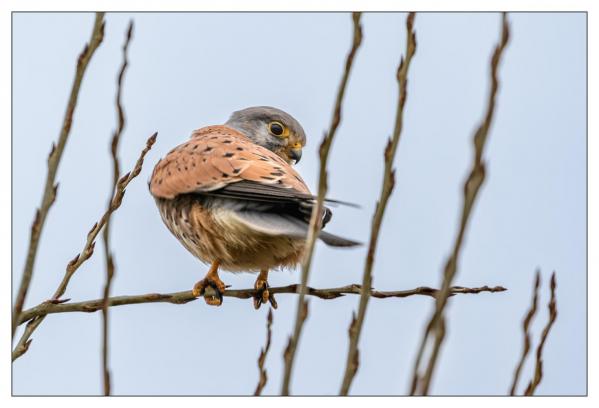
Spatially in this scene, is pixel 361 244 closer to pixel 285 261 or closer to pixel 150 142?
pixel 150 142

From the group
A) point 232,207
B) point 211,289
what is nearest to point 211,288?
point 211,289

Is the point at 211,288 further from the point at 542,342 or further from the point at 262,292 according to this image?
the point at 542,342

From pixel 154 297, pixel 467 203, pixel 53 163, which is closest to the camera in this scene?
pixel 467 203

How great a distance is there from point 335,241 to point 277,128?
9.26 ft

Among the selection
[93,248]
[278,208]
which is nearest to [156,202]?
[278,208]

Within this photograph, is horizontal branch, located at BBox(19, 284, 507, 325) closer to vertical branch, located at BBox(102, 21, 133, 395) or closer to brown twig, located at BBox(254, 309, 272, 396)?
brown twig, located at BBox(254, 309, 272, 396)

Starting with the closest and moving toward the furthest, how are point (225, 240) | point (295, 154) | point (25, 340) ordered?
1. point (25, 340)
2. point (225, 240)
3. point (295, 154)

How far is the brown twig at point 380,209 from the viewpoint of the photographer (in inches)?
68.6

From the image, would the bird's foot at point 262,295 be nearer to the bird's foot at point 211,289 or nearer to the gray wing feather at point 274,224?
the bird's foot at point 211,289

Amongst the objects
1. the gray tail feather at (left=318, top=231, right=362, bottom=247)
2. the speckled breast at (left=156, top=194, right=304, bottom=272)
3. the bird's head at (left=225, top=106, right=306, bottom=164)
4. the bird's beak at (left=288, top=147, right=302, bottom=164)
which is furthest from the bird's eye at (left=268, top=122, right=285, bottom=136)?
the gray tail feather at (left=318, top=231, right=362, bottom=247)

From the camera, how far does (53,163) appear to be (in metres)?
1.85

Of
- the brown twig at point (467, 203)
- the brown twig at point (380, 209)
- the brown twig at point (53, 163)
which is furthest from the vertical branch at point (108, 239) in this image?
the brown twig at point (467, 203)

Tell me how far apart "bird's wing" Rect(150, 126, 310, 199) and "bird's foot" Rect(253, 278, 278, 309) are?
0.61 m

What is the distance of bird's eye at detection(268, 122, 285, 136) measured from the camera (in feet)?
17.9
